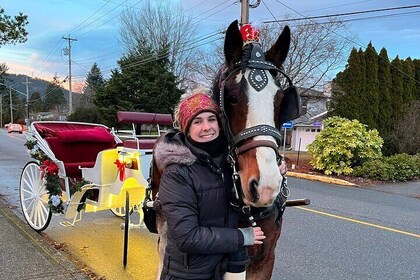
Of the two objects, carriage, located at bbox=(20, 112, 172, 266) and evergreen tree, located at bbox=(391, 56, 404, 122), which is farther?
evergreen tree, located at bbox=(391, 56, 404, 122)

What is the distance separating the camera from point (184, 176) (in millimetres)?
1962

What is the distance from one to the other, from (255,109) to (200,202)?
0.55 m

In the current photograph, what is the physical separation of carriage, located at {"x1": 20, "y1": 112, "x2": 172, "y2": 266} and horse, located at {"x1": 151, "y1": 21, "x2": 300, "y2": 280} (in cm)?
284

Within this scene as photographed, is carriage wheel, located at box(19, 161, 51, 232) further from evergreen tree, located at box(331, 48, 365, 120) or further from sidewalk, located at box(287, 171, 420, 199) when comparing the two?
evergreen tree, located at box(331, 48, 365, 120)

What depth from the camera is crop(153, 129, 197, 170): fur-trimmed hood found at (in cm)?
202

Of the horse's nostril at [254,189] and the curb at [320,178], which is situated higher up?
the horse's nostril at [254,189]

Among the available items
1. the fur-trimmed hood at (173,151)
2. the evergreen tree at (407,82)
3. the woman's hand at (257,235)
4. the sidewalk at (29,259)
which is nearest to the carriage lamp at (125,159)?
the sidewalk at (29,259)

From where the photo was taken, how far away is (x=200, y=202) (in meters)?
1.97

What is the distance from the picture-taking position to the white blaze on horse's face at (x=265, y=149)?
165 cm

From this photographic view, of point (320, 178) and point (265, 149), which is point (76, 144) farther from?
point (320, 178)

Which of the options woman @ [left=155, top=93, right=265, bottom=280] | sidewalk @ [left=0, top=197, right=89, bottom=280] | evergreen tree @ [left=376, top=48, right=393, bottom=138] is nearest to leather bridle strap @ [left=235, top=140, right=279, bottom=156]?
woman @ [left=155, top=93, right=265, bottom=280]

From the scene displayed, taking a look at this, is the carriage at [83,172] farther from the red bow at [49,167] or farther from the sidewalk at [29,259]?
the sidewalk at [29,259]

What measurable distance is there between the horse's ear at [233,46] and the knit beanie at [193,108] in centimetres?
24

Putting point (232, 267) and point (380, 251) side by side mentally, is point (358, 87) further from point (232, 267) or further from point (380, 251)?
point (232, 267)
